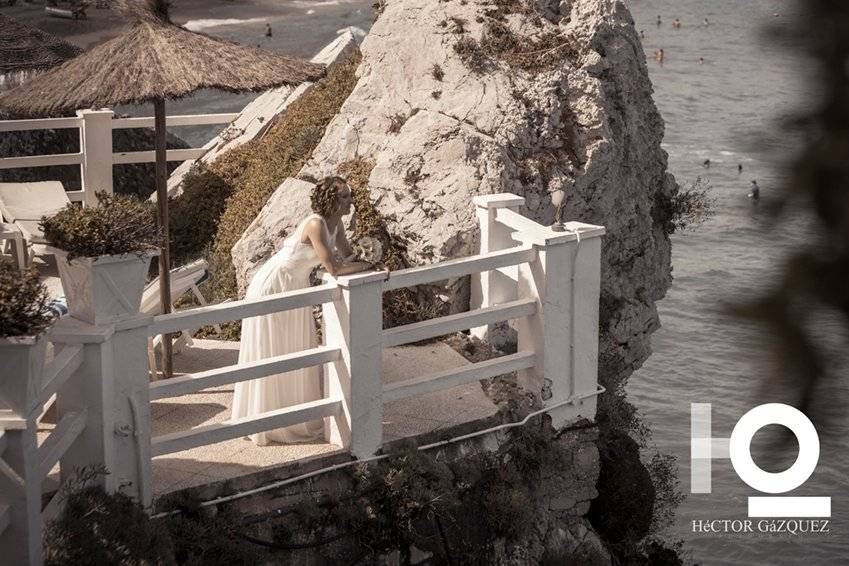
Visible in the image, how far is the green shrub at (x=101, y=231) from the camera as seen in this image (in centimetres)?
632

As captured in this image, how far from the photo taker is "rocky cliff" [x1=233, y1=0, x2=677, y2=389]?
10398mm

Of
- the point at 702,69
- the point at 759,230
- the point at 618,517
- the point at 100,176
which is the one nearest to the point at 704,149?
the point at 702,69

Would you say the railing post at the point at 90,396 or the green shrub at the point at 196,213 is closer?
the railing post at the point at 90,396

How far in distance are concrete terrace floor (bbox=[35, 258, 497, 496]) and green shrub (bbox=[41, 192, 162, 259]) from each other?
4.25 ft

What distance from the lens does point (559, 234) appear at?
325 inches

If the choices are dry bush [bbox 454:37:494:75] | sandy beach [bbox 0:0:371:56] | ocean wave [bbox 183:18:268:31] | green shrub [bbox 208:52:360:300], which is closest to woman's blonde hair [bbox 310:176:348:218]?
green shrub [bbox 208:52:360:300]

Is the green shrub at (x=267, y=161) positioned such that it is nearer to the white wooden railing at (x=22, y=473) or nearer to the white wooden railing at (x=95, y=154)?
the white wooden railing at (x=95, y=154)

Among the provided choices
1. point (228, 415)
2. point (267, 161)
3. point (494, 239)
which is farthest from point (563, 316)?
point (267, 161)

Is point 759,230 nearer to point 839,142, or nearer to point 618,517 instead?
point 839,142

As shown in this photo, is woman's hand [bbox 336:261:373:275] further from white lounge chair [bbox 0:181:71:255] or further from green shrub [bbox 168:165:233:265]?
white lounge chair [bbox 0:181:71:255]

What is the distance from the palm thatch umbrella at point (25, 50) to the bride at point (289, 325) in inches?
252

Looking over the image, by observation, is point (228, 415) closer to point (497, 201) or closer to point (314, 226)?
point (314, 226)

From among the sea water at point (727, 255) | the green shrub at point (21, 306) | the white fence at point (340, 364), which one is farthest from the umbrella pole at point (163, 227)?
the sea water at point (727, 255)

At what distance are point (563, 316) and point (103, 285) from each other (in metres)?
3.31
